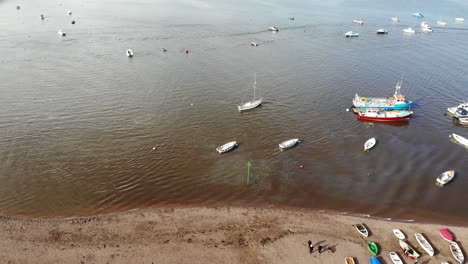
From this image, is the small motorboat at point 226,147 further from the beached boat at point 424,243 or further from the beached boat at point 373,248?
the beached boat at point 424,243

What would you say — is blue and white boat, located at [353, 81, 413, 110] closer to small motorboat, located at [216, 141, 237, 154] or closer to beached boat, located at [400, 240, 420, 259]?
small motorboat, located at [216, 141, 237, 154]

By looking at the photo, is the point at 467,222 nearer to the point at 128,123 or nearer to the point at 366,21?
the point at 128,123

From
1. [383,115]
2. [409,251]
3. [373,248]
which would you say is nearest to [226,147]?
[373,248]

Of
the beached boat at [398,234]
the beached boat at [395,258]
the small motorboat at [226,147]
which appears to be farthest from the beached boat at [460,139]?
the small motorboat at [226,147]

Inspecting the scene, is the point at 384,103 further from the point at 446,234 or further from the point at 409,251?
the point at 409,251

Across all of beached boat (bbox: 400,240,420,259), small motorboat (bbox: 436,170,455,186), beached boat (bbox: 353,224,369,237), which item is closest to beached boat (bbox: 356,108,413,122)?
small motorboat (bbox: 436,170,455,186)
